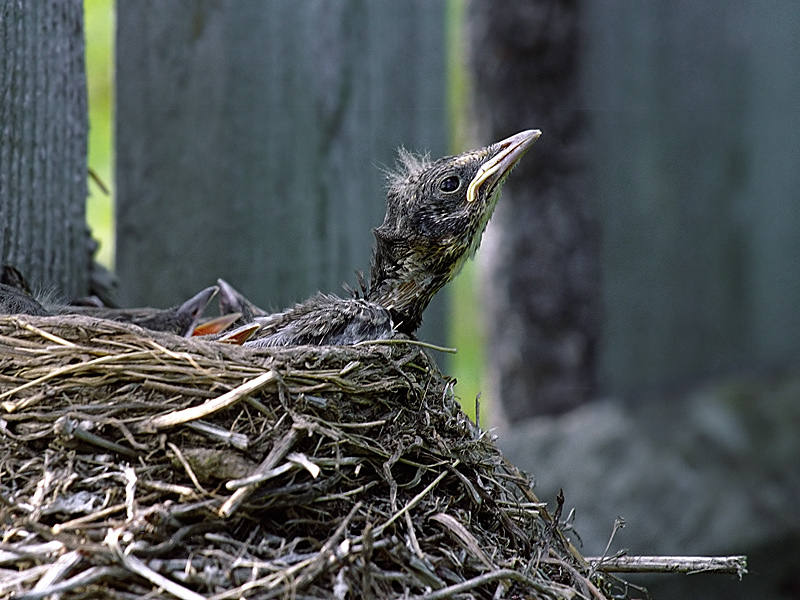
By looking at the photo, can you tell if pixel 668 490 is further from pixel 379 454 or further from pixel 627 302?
pixel 379 454

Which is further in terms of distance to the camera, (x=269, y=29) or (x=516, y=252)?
(x=516, y=252)

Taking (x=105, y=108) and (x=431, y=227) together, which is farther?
(x=105, y=108)

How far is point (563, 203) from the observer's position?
655 centimetres

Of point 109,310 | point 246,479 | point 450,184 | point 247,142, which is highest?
point 247,142

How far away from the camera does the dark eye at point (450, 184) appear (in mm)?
3367

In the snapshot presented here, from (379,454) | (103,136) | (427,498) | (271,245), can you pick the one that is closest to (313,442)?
(379,454)

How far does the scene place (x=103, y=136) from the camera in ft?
26.3

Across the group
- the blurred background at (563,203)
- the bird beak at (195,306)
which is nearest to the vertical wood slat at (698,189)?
the blurred background at (563,203)

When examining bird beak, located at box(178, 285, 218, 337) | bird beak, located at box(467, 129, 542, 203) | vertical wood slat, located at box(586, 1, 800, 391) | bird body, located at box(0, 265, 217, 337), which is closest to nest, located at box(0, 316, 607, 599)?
bird body, located at box(0, 265, 217, 337)

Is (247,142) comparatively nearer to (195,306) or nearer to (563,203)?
(195,306)

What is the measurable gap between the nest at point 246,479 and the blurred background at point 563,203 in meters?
1.19

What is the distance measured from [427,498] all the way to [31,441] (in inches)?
36.2

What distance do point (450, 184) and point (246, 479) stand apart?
1568 mm

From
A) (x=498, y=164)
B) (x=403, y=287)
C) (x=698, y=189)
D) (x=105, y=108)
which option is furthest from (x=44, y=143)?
(x=698, y=189)
